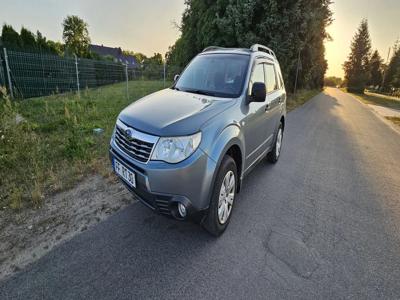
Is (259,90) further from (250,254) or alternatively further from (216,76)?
(250,254)

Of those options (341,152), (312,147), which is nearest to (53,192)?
(312,147)

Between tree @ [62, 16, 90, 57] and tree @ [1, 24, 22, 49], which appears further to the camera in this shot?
tree @ [62, 16, 90, 57]

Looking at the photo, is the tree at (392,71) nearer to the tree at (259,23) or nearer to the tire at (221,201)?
the tree at (259,23)

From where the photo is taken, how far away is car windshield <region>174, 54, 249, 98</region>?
306 cm

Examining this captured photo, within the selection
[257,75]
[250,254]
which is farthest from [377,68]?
[250,254]

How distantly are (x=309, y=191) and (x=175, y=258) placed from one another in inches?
100

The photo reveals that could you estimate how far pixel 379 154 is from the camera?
602cm

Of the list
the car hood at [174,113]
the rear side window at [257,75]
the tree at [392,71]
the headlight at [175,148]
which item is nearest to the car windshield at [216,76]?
the rear side window at [257,75]

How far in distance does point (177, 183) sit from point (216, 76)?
1.93 meters

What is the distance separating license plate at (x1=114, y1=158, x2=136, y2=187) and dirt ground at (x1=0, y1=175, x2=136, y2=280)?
0.71 metres

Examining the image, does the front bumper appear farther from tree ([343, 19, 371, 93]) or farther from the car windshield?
tree ([343, 19, 371, 93])

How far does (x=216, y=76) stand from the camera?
3.37m

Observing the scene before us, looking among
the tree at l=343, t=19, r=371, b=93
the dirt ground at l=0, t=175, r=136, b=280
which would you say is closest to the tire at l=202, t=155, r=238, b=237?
the dirt ground at l=0, t=175, r=136, b=280

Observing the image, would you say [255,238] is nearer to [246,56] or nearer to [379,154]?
[246,56]
